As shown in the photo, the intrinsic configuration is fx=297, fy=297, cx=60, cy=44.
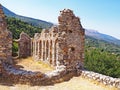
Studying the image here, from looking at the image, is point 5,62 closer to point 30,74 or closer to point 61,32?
point 30,74

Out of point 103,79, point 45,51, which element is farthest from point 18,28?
point 103,79

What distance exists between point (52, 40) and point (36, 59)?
908cm

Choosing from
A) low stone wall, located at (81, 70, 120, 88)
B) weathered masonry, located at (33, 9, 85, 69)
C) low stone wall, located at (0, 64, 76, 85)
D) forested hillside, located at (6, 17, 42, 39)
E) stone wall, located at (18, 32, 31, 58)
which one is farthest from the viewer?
A: forested hillside, located at (6, 17, 42, 39)

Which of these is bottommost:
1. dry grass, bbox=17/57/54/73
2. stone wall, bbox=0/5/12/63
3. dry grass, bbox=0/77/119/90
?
dry grass, bbox=17/57/54/73

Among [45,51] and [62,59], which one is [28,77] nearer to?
[62,59]

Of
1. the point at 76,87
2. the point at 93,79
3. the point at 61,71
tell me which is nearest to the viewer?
the point at 76,87

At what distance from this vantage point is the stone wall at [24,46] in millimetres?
47875

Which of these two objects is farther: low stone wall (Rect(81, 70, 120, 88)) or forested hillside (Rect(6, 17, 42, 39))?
forested hillside (Rect(6, 17, 42, 39))

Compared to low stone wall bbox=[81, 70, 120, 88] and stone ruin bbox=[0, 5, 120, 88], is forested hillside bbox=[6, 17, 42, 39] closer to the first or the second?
stone ruin bbox=[0, 5, 120, 88]

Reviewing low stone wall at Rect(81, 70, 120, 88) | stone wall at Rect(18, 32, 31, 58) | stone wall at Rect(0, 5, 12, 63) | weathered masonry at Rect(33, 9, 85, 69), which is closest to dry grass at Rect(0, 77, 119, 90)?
low stone wall at Rect(81, 70, 120, 88)

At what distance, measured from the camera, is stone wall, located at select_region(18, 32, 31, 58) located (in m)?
47.9

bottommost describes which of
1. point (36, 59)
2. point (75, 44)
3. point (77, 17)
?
point (36, 59)

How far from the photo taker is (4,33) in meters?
25.3

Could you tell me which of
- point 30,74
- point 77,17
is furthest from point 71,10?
point 30,74
